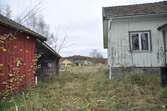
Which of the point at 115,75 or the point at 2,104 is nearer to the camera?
the point at 2,104

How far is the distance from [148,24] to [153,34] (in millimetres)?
664

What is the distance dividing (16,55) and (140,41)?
744 centimetres

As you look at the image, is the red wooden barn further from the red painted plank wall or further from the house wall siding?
the house wall siding

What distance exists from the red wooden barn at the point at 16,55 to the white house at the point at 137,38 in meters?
4.53

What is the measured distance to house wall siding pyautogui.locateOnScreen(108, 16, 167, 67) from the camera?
15547mm

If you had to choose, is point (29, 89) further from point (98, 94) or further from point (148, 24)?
point (148, 24)

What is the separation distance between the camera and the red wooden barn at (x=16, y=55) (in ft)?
31.5

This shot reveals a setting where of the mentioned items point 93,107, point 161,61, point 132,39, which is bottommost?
point 93,107

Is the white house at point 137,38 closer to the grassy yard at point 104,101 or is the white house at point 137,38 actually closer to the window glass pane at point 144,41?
the window glass pane at point 144,41

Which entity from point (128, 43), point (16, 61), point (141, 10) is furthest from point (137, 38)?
point (16, 61)

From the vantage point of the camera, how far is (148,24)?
1578cm

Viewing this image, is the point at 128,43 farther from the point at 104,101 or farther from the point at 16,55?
the point at 104,101

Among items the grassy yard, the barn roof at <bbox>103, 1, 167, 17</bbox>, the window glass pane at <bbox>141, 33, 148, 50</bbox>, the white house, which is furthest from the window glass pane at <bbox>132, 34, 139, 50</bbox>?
the grassy yard

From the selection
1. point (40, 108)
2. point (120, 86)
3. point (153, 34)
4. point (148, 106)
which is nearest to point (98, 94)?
point (120, 86)
